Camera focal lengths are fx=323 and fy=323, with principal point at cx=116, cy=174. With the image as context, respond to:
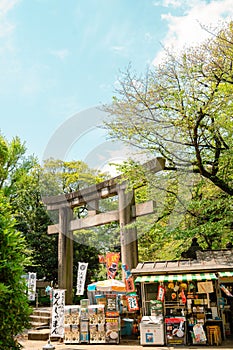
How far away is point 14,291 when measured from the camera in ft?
13.6

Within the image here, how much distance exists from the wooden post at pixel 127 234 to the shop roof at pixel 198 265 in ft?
1.23

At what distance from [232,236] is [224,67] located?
5230mm

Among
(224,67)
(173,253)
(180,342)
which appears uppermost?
(224,67)

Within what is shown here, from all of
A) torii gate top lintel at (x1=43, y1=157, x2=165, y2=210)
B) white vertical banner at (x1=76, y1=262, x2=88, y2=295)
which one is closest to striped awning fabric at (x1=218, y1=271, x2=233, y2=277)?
torii gate top lintel at (x1=43, y1=157, x2=165, y2=210)

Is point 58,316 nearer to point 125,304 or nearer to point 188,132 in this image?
point 125,304

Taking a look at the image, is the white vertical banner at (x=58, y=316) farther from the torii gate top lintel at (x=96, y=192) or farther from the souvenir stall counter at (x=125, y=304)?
the torii gate top lintel at (x=96, y=192)

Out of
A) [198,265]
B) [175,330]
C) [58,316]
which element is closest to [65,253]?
[58,316]

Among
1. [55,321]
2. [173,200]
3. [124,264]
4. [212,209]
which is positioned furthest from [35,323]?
[212,209]

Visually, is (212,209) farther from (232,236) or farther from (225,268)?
(225,268)

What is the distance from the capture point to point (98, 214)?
11.7 meters

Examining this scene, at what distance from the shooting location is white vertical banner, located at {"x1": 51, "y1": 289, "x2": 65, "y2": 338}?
31.8ft

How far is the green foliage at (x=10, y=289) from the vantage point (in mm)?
3973

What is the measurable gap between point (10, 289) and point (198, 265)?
6.93 m

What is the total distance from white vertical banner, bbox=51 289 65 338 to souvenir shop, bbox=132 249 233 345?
241 cm
